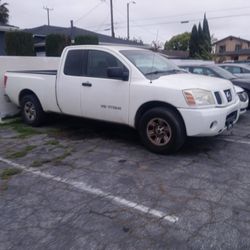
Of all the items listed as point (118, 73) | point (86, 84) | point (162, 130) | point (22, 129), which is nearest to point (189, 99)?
point (162, 130)

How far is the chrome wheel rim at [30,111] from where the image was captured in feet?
25.0

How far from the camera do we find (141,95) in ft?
18.4

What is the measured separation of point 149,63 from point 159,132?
1481 millimetres

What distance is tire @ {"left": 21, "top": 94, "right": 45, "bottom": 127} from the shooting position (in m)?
7.49

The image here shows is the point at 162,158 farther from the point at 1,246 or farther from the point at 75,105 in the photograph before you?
the point at 1,246

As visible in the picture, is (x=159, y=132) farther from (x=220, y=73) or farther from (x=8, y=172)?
(x=220, y=73)

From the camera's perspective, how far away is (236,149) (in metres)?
5.85

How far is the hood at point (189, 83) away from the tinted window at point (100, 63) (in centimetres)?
85

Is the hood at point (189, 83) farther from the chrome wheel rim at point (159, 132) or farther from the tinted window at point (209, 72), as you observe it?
the tinted window at point (209, 72)

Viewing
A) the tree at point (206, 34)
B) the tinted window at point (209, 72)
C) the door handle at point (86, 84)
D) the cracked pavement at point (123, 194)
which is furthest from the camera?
the tree at point (206, 34)

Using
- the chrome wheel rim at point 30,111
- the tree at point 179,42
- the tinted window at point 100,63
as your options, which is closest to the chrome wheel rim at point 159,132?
the tinted window at point 100,63

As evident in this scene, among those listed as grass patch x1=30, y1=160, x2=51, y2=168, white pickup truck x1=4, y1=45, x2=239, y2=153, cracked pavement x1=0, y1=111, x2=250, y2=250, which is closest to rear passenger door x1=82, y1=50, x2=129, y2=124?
white pickup truck x1=4, y1=45, x2=239, y2=153

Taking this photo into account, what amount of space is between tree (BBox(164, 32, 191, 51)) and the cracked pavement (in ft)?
205

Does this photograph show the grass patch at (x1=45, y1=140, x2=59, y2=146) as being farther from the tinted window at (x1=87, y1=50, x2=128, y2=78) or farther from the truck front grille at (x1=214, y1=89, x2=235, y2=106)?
the truck front grille at (x1=214, y1=89, x2=235, y2=106)
